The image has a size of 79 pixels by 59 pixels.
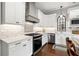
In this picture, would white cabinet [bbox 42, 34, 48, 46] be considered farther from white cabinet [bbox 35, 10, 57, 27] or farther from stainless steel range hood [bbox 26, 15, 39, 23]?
stainless steel range hood [bbox 26, 15, 39, 23]

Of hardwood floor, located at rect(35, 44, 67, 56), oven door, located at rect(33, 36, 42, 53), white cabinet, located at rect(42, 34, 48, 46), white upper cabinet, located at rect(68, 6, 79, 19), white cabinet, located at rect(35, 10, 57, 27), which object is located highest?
white upper cabinet, located at rect(68, 6, 79, 19)

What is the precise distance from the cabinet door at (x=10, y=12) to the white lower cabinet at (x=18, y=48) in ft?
1.63

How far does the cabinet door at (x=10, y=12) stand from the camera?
6.36 feet

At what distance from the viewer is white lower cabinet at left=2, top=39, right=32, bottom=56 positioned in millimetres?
1626

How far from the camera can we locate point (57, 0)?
1.88 metres

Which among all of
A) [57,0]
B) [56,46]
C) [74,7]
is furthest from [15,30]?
[74,7]

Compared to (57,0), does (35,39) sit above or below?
below

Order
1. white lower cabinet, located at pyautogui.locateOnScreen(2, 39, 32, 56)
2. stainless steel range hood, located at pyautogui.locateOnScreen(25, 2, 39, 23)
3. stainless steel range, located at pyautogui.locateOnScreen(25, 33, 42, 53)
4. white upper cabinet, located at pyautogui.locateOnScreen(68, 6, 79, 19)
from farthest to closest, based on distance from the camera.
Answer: stainless steel range, located at pyautogui.locateOnScreen(25, 33, 42, 53), stainless steel range hood, located at pyautogui.locateOnScreen(25, 2, 39, 23), white upper cabinet, located at pyautogui.locateOnScreen(68, 6, 79, 19), white lower cabinet, located at pyautogui.locateOnScreen(2, 39, 32, 56)

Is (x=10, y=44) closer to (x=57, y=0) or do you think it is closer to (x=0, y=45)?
(x=0, y=45)

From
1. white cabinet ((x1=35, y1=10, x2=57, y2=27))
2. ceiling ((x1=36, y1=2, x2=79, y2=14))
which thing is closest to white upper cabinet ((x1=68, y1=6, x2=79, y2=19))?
ceiling ((x1=36, y1=2, x2=79, y2=14))

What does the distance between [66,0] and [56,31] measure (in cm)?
58

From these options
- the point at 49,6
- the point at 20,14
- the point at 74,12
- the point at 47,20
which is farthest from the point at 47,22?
the point at 20,14

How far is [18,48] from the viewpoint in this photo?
1824 mm

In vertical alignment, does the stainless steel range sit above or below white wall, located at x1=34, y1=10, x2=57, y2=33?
below
